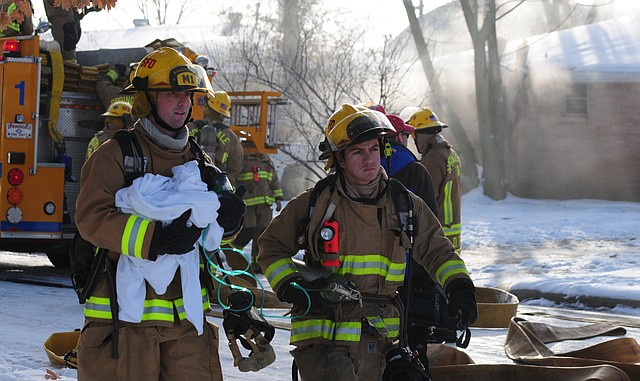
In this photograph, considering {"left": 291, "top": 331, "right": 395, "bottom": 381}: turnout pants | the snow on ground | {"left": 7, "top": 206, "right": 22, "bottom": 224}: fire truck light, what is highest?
{"left": 291, "top": 331, "right": 395, "bottom": 381}: turnout pants

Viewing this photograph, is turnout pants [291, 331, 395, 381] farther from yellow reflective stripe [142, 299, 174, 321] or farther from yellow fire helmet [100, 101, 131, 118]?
yellow fire helmet [100, 101, 131, 118]

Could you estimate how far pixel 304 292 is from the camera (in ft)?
14.1

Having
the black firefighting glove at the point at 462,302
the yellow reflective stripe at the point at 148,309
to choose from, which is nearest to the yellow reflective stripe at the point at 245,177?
the black firefighting glove at the point at 462,302

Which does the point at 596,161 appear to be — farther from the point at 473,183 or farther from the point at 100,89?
the point at 100,89

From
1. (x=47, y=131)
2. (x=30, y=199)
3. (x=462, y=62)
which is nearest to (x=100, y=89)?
(x=47, y=131)

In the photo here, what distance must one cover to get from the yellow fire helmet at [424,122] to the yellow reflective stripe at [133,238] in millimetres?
5383

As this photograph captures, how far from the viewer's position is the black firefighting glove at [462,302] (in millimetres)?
4191

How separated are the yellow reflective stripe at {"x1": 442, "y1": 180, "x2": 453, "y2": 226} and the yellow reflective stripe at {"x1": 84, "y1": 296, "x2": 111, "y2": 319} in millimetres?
5208

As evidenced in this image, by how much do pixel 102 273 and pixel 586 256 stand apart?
1167 cm

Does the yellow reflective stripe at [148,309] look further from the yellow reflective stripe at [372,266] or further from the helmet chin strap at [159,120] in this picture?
the yellow reflective stripe at [372,266]

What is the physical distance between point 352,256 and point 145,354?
1035 millimetres

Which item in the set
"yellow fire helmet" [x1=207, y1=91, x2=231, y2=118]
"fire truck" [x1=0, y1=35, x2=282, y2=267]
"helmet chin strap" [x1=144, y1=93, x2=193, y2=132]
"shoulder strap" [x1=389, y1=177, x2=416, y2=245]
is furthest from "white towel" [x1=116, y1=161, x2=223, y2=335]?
"fire truck" [x1=0, y1=35, x2=282, y2=267]

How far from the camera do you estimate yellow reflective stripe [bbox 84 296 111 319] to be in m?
3.79

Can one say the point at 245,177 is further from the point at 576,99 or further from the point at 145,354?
the point at 576,99
